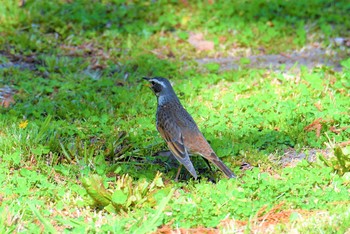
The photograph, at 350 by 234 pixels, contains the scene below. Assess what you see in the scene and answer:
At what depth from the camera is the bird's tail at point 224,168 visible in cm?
695

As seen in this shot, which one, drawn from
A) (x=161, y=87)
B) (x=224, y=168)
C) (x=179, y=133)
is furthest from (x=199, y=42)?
(x=224, y=168)

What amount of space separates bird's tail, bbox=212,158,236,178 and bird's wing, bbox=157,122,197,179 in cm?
28

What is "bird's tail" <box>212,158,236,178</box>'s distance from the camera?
695 centimetres

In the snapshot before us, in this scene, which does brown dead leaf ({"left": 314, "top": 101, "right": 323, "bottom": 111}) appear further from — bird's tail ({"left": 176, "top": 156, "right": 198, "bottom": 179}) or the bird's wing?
bird's tail ({"left": 176, "top": 156, "right": 198, "bottom": 179})

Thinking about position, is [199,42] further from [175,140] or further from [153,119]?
[175,140]

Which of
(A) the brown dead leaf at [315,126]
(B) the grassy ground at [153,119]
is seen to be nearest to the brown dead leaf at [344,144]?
(B) the grassy ground at [153,119]

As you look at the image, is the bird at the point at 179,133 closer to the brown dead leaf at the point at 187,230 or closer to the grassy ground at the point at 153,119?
the grassy ground at the point at 153,119

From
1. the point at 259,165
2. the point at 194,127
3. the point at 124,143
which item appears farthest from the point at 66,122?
the point at 259,165

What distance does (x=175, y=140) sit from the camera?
24.1ft

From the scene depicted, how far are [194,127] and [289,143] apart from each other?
46.4 inches

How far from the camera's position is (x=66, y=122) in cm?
848

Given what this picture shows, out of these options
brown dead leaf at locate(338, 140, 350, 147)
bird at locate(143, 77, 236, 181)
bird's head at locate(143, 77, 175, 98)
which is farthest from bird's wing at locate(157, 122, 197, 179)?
brown dead leaf at locate(338, 140, 350, 147)

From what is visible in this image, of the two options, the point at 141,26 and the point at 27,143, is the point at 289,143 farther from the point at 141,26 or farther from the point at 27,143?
the point at 141,26

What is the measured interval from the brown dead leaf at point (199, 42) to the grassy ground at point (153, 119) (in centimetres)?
2
